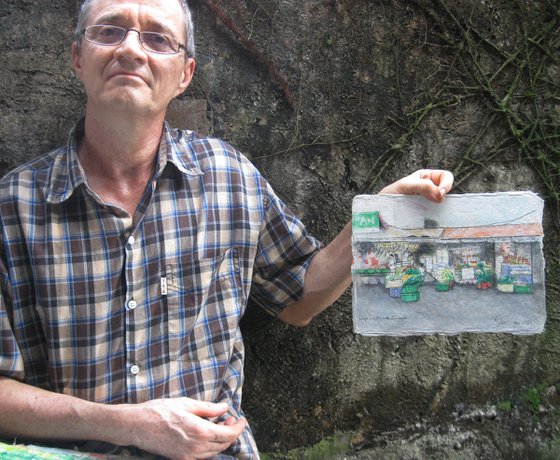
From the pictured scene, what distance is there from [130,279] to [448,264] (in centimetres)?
89

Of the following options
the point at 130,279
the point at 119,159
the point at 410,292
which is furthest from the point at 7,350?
the point at 410,292

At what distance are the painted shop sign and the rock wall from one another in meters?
0.45

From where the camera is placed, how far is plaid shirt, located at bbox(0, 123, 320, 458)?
4.99 feet

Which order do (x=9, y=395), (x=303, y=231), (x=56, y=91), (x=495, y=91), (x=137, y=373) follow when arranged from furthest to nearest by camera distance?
1. (x=495, y=91)
2. (x=56, y=91)
3. (x=303, y=231)
4. (x=137, y=373)
5. (x=9, y=395)

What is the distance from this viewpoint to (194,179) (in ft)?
5.57

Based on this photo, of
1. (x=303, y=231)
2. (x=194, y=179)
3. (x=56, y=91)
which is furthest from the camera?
(x=56, y=91)

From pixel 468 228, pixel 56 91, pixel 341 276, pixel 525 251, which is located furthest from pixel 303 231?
pixel 56 91

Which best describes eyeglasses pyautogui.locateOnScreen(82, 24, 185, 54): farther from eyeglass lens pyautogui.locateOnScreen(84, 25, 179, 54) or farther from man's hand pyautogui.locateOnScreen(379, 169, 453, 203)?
man's hand pyautogui.locateOnScreen(379, 169, 453, 203)

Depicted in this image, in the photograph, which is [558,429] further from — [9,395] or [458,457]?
[9,395]

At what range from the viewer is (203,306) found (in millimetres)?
1670

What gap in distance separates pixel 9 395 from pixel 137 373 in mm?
318

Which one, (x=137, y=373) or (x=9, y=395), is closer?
(x=9, y=395)

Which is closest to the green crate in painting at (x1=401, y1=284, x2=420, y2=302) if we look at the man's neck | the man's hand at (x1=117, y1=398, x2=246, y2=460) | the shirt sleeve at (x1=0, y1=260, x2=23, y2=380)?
the man's hand at (x1=117, y1=398, x2=246, y2=460)

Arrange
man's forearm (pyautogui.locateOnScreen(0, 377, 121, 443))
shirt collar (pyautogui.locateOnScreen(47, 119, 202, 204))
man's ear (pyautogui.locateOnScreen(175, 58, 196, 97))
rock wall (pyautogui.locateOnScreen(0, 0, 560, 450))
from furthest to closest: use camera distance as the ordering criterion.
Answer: rock wall (pyautogui.locateOnScreen(0, 0, 560, 450)) → man's ear (pyautogui.locateOnScreen(175, 58, 196, 97)) → shirt collar (pyautogui.locateOnScreen(47, 119, 202, 204)) → man's forearm (pyautogui.locateOnScreen(0, 377, 121, 443))
